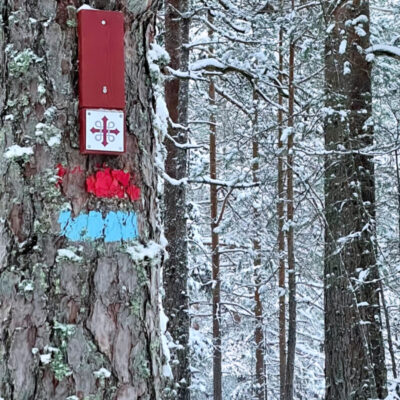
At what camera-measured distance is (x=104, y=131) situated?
1.43 metres

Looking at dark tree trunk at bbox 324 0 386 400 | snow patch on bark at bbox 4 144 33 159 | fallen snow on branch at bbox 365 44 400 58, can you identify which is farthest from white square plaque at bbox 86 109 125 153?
fallen snow on branch at bbox 365 44 400 58

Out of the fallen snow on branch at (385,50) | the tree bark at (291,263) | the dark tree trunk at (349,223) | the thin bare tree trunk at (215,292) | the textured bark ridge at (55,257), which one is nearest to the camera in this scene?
the textured bark ridge at (55,257)

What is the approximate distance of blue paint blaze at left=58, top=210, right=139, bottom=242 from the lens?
1.39 meters

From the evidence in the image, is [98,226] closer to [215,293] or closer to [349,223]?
[349,223]

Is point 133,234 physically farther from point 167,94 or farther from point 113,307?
point 167,94

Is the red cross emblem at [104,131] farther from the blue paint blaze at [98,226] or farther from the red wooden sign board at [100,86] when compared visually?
the blue paint blaze at [98,226]

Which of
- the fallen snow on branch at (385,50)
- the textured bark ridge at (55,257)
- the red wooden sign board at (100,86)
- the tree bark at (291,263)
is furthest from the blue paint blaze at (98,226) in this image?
the tree bark at (291,263)

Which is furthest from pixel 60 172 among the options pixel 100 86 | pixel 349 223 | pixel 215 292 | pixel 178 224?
pixel 215 292

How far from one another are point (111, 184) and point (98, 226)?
103 mm

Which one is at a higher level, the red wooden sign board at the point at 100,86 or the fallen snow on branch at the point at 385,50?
the fallen snow on branch at the point at 385,50

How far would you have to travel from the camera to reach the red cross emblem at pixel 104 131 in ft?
4.66

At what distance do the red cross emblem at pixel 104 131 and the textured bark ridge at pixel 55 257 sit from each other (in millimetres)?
42

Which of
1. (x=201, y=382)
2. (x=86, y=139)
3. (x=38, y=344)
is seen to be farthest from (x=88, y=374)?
(x=201, y=382)

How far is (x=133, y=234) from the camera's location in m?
1.48
